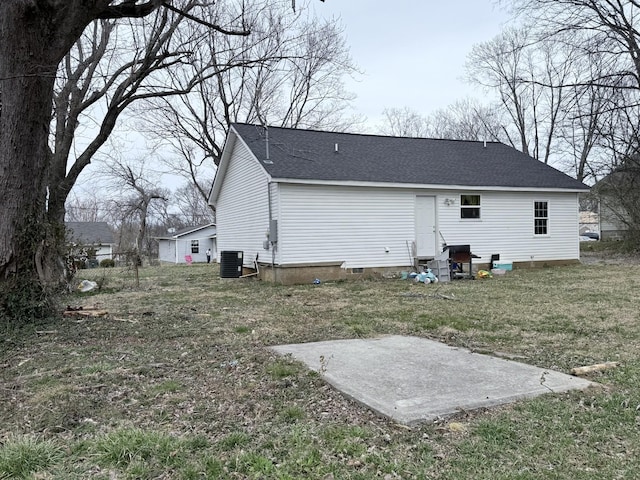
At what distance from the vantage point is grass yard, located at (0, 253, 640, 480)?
2559 mm

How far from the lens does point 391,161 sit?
1483 cm

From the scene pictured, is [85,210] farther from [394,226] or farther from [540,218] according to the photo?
[540,218]

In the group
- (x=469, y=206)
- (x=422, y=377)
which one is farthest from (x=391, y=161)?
(x=422, y=377)

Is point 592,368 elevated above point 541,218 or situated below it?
below

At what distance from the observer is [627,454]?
2.62 m

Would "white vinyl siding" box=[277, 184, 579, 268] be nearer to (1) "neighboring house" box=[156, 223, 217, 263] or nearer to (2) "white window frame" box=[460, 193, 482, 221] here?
(2) "white window frame" box=[460, 193, 482, 221]

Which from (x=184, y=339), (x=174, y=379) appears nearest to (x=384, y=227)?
(x=184, y=339)

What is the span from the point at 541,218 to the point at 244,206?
9.89 metres

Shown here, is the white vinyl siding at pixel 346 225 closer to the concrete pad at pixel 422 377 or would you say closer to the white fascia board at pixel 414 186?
the white fascia board at pixel 414 186

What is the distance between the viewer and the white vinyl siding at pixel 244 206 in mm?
13520

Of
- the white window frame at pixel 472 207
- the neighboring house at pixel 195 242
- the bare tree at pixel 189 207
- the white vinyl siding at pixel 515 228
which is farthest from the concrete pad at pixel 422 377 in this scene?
the bare tree at pixel 189 207

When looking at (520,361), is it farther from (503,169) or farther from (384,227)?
(503,169)

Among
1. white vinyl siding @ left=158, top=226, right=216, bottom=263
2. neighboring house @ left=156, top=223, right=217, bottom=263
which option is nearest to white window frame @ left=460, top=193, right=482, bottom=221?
neighboring house @ left=156, top=223, right=217, bottom=263

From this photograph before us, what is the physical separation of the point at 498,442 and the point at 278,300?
697 centimetres
